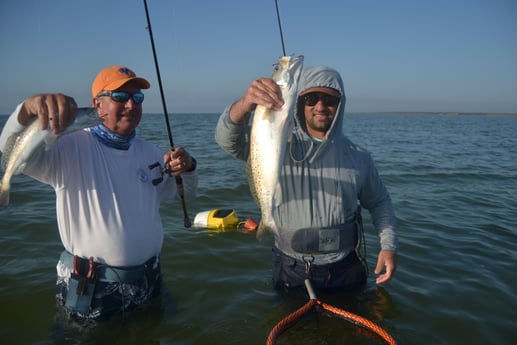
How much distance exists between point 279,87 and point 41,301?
504 cm

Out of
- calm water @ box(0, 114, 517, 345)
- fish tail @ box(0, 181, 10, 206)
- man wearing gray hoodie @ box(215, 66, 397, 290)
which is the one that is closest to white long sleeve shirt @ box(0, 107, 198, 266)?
fish tail @ box(0, 181, 10, 206)

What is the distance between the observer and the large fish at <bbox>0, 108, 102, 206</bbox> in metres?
2.52

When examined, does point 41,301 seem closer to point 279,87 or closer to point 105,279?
point 105,279

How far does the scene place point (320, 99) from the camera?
3541mm

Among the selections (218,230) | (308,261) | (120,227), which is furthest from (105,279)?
(218,230)

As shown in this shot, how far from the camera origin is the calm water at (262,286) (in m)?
4.17

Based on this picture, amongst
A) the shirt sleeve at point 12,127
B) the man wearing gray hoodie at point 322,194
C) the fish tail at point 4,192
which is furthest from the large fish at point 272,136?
the fish tail at point 4,192

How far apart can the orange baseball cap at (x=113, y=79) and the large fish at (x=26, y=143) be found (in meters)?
0.63

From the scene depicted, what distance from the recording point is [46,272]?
19.6 feet

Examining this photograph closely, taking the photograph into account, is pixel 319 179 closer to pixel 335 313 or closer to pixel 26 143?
pixel 335 313

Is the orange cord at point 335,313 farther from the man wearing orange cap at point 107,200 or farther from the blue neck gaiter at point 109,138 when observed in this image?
the blue neck gaiter at point 109,138

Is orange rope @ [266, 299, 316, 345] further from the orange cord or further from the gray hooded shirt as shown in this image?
the gray hooded shirt

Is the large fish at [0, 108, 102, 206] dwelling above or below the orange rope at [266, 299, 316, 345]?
above

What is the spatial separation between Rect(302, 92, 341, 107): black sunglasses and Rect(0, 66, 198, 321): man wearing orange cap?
1377 millimetres
